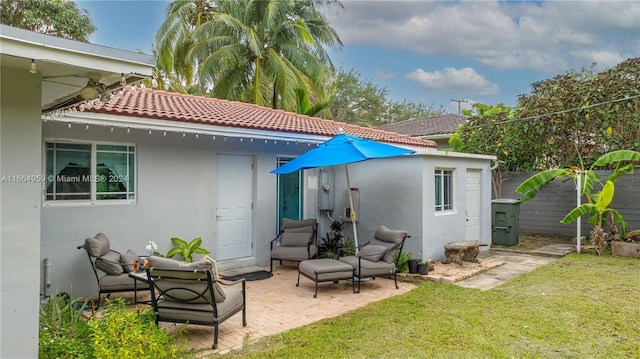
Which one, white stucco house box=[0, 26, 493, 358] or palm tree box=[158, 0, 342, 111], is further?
palm tree box=[158, 0, 342, 111]

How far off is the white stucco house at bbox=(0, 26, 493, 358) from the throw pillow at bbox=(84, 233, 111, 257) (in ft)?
2.29

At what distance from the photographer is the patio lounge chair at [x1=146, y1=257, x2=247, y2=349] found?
17.7ft

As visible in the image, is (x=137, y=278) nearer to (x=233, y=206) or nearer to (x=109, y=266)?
(x=109, y=266)

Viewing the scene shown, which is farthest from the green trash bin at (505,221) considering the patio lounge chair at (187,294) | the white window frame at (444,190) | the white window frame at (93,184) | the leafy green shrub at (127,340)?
the leafy green shrub at (127,340)

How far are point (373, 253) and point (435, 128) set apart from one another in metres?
17.9

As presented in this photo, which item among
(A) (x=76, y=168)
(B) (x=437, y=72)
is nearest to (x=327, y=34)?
(B) (x=437, y=72)

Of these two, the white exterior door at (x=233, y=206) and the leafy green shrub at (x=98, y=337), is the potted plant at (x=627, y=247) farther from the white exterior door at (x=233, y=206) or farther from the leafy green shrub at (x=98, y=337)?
the leafy green shrub at (x=98, y=337)

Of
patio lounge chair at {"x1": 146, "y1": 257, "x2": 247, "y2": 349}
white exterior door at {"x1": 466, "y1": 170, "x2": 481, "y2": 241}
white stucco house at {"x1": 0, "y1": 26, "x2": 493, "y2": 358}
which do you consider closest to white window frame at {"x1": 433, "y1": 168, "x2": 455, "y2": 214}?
white stucco house at {"x1": 0, "y1": 26, "x2": 493, "y2": 358}

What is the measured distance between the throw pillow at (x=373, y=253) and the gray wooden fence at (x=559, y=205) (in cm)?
951

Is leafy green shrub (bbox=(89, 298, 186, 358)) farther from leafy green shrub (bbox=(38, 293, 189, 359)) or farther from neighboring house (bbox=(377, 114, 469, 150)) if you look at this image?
neighboring house (bbox=(377, 114, 469, 150))

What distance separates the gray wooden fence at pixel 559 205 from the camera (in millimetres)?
13336

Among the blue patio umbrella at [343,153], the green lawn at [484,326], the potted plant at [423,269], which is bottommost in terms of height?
the green lawn at [484,326]

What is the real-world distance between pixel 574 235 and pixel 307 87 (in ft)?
44.1

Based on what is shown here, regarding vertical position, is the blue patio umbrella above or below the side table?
above
